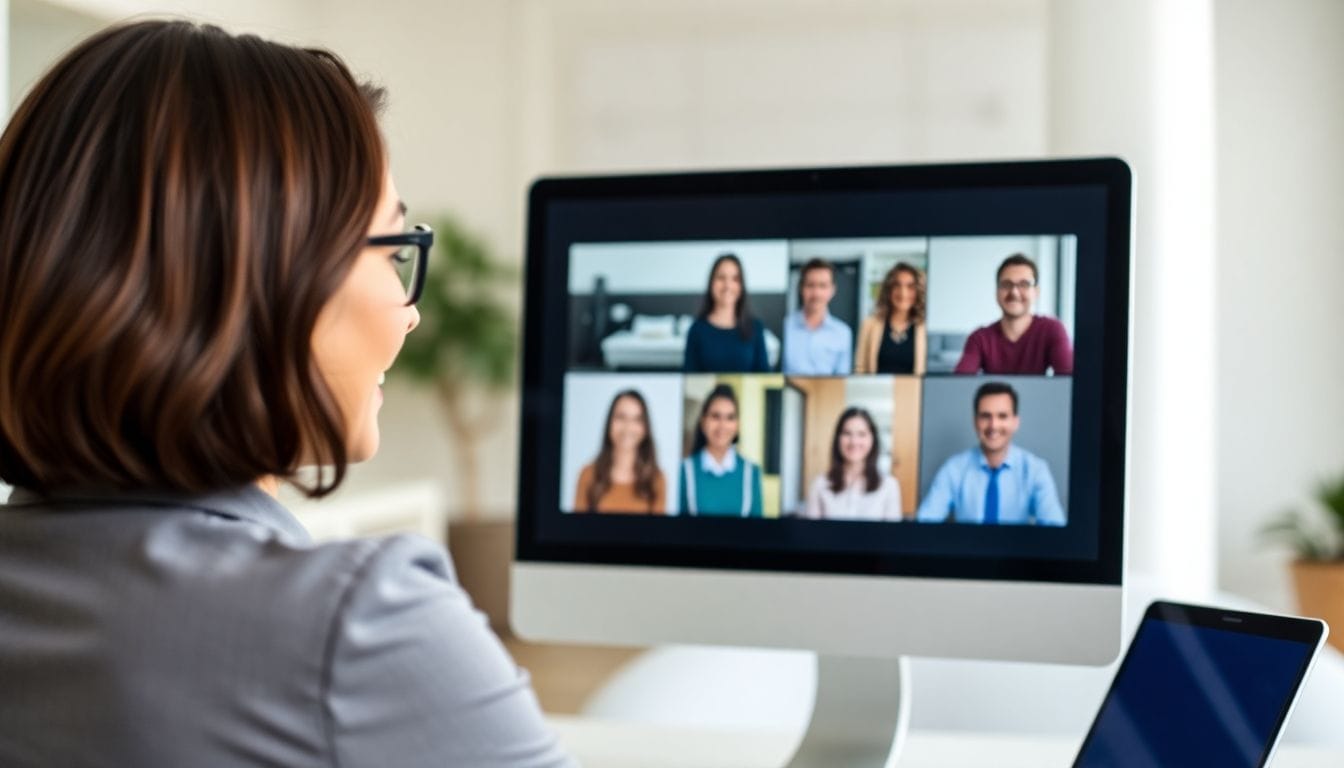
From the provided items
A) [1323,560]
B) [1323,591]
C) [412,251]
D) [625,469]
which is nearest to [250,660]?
[412,251]

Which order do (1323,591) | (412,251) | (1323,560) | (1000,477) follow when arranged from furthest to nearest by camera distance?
(1323,560)
(1323,591)
(1000,477)
(412,251)

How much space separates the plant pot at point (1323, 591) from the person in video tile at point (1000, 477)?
3.62 m

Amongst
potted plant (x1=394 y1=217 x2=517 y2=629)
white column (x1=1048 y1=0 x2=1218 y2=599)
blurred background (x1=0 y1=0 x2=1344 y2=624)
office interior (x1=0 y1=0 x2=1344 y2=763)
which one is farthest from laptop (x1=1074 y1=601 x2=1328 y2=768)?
potted plant (x1=394 y1=217 x2=517 y2=629)

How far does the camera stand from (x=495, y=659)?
66cm

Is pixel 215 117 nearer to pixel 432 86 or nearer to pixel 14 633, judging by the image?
pixel 14 633

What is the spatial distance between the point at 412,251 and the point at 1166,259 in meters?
2.09

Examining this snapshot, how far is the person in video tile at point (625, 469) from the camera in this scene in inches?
47.4

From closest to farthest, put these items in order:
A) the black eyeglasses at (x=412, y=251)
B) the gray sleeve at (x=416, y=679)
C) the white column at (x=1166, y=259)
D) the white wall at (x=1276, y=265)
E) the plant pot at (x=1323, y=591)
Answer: the gray sleeve at (x=416, y=679), the black eyeglasses at (x=412, y=251), the white column at (x=1166, y=259), the plant pot at (x=1323, y=591), the white wall at (x=1276, y=265)

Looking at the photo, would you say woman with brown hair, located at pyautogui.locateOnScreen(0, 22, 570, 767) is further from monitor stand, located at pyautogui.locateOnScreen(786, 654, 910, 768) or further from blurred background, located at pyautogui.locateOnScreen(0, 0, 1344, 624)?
blurred background, located at pyautogui.locateOnScreen(0, 0, 1344, 624)

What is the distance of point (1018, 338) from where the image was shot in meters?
1.12

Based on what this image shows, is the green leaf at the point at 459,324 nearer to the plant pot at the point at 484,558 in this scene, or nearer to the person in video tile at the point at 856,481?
the plant pot at the point at 484,558

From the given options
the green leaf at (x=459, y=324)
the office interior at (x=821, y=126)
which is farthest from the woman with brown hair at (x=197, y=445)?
the green leaf at (x=459, y=324)

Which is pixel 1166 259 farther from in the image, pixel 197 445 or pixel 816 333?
pixel 197 445

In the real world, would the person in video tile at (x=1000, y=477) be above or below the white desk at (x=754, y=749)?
above
